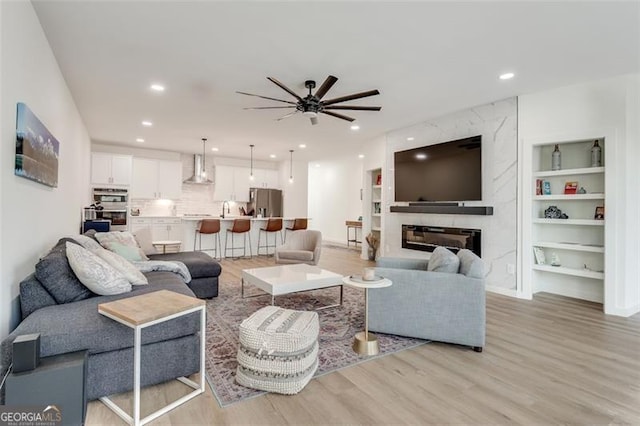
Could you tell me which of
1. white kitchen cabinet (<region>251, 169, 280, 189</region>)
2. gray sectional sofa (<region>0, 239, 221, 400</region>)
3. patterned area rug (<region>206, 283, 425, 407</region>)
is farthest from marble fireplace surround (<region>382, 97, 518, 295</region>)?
white kitchen cabinet (<region>251, 169, 280, 189</region>)

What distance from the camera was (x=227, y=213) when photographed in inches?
355

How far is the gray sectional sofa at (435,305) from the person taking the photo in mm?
2566

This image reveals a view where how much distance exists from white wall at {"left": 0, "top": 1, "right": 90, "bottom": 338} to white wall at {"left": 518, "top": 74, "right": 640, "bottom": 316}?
17.6 feet

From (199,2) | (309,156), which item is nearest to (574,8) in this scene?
(199,2)

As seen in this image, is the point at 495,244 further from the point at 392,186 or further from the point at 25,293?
the point at 25,293

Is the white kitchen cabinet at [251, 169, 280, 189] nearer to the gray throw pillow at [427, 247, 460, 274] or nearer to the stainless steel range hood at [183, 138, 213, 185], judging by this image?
the stainless steel range hood at [183, 138, 213, 185]

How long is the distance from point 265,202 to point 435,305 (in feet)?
22.6

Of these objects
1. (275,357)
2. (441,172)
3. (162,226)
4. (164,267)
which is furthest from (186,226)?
(275,357)

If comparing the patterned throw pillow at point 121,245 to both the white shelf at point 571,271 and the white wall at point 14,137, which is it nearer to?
the white wall at point 14,137

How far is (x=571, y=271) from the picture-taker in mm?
3947

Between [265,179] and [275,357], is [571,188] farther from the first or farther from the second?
[265,179]

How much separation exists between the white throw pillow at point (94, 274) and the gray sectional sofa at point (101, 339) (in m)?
0.06

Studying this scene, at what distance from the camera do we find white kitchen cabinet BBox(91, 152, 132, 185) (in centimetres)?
685

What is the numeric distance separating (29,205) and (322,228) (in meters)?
9.62
